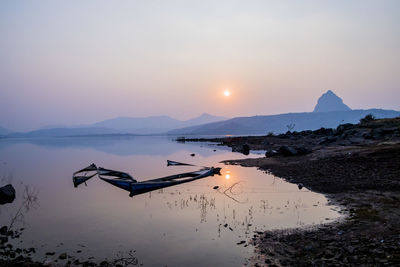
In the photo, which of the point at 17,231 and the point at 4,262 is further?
the point at 17,231

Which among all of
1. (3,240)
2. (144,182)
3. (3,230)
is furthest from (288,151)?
(3,240)

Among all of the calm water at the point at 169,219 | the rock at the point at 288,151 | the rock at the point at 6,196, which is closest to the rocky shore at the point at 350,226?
the calm water at the point at 169,219

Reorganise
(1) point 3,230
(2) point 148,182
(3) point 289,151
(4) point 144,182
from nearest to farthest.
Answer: (1) point 3,230, (4) point 144,182, (2) point 148,182, (3) point 289,151

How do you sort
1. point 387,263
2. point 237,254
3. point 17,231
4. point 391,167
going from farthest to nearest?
1. point 391,167
2. point 17,231
3. point 237,254
4. point 387,263

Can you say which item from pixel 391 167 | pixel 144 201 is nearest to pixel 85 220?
pixel 144 201

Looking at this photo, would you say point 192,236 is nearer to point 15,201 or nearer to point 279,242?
point 279,242

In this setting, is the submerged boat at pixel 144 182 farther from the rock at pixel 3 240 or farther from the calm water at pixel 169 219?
the rock at pixel 3 240

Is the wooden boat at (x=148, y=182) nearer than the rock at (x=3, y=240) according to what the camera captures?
No

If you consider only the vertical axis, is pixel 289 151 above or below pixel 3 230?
above

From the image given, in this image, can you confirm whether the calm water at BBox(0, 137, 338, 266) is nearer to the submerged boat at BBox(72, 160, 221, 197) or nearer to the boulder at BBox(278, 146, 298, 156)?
the submerged boat at BBox(72, 160, 221, 197)

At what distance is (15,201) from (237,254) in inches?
611

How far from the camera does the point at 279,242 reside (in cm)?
951

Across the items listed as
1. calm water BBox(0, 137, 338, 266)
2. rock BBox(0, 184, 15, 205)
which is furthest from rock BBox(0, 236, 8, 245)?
rock BBox(0, 184, 15, 205)

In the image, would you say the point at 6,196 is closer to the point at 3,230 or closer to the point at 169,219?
the point at 3,230
